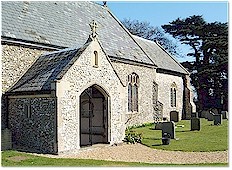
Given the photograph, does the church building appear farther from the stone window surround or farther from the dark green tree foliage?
the dark green tree foliage

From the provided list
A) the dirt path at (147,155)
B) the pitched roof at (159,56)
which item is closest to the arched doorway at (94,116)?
the dirt path at (147,155)

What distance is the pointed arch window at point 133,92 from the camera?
2361 cm

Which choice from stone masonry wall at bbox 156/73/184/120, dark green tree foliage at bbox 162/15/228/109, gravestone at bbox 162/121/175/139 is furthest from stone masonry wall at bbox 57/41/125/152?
dark green tree foliage at bbox 162/15/228/109

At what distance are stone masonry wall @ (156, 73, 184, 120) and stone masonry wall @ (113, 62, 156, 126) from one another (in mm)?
2145

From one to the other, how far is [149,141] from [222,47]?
33.5 metres

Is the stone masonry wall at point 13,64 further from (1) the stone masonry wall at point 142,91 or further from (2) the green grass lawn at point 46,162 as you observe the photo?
(1) the stone masonry wall at point 142,91

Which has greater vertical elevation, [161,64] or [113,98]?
[161,64]

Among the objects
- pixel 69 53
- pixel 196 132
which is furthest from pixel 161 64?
pixel 69 53

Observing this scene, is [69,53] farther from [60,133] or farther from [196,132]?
[196,132]

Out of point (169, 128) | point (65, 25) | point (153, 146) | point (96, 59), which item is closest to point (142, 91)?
point (169, 128)

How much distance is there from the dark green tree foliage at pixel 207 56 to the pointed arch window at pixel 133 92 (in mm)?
23119

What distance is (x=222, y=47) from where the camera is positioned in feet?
152

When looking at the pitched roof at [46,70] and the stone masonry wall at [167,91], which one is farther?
the stone masonry wall at [167,91]

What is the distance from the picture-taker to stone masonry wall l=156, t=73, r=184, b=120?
28.8 metres
